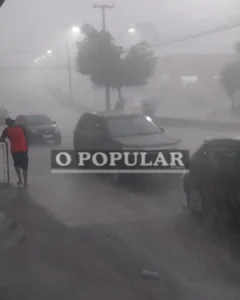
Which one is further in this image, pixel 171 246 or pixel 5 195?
pixel 5 195

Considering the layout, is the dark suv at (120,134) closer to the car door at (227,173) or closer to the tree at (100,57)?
the car door at (227,173)

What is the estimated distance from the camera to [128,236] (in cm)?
804

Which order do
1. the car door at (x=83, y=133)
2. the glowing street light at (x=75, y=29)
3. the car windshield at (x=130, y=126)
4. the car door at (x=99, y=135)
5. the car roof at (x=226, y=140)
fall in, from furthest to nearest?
the glowing street light at (x=75, y=29) → the car door at (x=83, y=133) → the car windshield at (x=130, y=126) → the car door at (x=99, y=135) → the car roof at (x=226, y=140)

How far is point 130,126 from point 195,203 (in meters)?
5.03

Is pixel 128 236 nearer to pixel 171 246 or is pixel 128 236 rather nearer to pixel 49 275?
pixel 171 246

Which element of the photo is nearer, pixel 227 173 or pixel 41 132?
pixel 227 173

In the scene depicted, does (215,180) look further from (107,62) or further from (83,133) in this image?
(107,62)

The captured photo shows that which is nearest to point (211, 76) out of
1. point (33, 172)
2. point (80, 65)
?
point (80, 65)

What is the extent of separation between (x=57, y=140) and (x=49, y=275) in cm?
1480

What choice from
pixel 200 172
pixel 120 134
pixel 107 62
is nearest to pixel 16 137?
pixel 120 134

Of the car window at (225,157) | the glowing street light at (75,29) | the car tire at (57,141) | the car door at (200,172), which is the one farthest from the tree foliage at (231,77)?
the car window at (225,157)

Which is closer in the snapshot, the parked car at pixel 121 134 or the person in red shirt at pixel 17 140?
the person in red shirt at pixel 17 140

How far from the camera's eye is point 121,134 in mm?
13148

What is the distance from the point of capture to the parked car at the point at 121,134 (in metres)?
12.1
